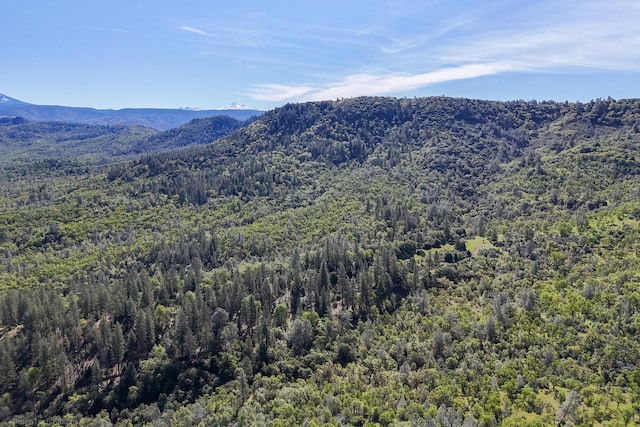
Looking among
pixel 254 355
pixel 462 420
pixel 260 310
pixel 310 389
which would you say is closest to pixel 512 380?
pixel 462 420

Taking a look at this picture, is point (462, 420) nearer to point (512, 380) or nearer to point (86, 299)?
point (512, 380)

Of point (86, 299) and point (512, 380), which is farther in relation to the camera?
point (86, 299)

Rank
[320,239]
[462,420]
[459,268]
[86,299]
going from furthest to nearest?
[320,239] → [459,268] → [86,299] → [462,420]

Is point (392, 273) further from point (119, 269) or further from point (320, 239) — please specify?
point (119, 269)

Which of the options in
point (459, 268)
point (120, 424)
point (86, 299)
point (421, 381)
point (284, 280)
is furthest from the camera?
point (459, 268)

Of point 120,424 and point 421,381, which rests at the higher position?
point 421,381

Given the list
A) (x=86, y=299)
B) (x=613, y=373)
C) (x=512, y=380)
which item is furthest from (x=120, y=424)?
(x=613, y=373)

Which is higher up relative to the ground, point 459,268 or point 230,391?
point 459,268

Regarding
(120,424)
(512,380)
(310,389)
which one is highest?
(512,380)

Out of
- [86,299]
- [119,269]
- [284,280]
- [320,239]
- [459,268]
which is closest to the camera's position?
[86,299]
